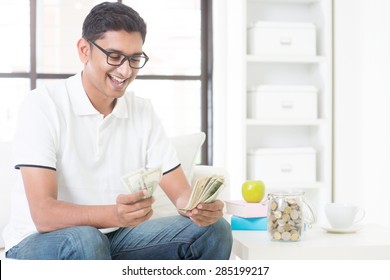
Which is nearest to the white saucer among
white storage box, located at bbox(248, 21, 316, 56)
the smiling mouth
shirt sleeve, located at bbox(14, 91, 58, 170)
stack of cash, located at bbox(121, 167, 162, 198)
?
stack of cash, located at bbox(121, 167, 162, 198)

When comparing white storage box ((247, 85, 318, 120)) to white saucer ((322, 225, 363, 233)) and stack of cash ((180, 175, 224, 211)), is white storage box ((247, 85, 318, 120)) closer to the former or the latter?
white saucer ((322, 225, 363, 233))

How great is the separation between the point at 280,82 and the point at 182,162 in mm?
1501

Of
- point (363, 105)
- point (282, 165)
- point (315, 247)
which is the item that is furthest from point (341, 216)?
point (282, 165)

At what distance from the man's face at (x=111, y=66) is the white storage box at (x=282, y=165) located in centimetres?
176

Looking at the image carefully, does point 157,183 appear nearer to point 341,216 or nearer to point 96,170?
point 96,170

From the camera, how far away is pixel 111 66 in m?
2.03

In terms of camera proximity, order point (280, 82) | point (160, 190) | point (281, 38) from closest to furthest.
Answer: point (160, 190) < point (281, 38) < point (280, 82)

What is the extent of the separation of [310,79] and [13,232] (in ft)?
7.86

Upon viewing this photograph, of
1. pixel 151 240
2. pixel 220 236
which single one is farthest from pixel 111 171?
pixel 220 236

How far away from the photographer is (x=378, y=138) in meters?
3.27

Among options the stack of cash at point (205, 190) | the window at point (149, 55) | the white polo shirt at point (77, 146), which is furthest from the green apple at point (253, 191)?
the window at point (149, 55)

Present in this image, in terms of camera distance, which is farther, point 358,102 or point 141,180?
point 358,102

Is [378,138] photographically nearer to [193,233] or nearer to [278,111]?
[278,111]
